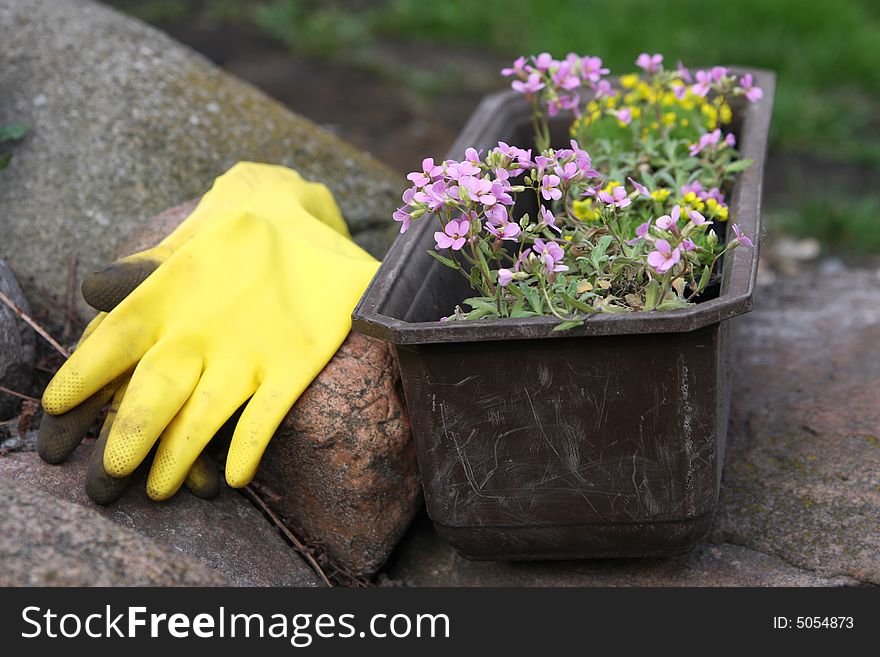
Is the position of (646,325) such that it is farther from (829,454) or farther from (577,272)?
(829,454)

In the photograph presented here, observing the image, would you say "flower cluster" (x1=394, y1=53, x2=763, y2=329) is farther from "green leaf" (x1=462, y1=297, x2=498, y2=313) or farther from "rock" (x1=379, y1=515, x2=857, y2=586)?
"rock" (x1=379, y1=515, x2=857, y2=586)

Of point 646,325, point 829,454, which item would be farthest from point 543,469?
point 829,454

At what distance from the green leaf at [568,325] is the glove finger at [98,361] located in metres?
0.90

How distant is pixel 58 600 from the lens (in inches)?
70.4

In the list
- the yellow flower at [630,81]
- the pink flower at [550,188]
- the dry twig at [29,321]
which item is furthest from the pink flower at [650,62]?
the dry twig at [29,321]

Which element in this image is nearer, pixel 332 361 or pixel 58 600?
pixel 58 600

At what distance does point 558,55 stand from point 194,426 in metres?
3.94

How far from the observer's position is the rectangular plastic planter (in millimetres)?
2006

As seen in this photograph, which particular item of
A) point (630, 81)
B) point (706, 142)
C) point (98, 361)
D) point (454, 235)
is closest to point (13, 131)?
point (98, 361)

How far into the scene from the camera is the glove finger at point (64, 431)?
2297mm

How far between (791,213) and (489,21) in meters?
2.78

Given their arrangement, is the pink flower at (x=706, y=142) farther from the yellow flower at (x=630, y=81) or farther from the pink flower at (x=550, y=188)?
the pink flower at (x=550, y=188)

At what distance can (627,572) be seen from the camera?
2418mm

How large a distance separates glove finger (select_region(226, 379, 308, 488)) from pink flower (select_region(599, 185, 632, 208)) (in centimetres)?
73
